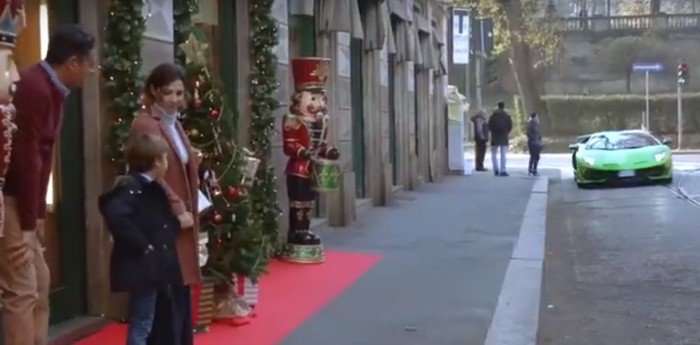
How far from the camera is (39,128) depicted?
5418mm

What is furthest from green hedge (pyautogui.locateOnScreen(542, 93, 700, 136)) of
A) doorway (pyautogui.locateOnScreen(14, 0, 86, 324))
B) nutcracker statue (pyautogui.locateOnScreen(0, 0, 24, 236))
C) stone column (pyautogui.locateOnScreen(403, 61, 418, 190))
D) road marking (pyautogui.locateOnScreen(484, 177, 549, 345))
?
nutcracker statue (pyautogui.locateOnScreen(0, 0, 24, 236))

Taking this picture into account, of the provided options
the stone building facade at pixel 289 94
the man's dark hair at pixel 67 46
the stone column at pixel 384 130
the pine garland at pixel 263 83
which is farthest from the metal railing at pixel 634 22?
the man's dark hair at pixel 67 46

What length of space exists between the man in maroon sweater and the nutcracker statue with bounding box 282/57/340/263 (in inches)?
213

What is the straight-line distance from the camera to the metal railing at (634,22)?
212 ft

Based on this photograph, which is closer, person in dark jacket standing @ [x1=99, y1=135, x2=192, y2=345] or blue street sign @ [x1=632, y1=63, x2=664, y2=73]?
person in dark jacket standing @ [x1=99, y1=135, x2=192, y2=345]

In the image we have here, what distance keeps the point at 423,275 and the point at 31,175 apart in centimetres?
622

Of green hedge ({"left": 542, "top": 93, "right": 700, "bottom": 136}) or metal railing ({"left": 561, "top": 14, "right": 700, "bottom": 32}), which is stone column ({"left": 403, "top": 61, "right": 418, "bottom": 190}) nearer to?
green hedge ({"left": 542, "top": 93, "right": 700, "bottom": 136})

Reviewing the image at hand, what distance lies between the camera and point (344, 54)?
52.2 feet

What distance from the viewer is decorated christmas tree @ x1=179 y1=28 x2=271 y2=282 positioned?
8.18 metres

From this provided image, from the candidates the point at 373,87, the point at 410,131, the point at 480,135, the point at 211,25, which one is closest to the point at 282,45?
the point at 211,25

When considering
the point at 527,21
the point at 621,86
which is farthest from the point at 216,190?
the point at 621,86

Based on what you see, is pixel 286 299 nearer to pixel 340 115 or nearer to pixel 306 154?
pixel 306 154

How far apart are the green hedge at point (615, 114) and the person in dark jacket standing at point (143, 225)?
5239 cm

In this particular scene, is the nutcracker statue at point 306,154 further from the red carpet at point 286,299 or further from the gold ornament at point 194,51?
the gold ornament at point 194,51
